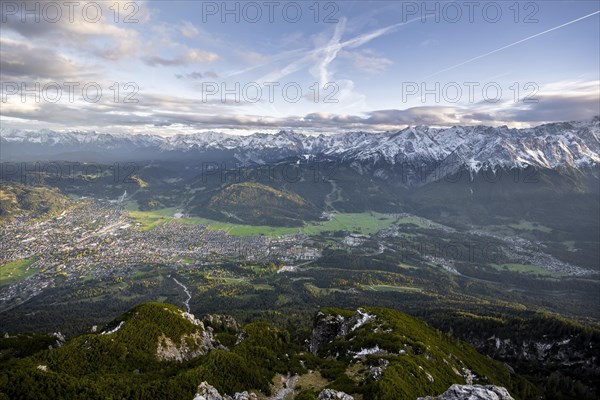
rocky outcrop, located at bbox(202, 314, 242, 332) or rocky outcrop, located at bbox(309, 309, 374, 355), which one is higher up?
rocky outcrop, located at bbox(309, 309, 374, 355)

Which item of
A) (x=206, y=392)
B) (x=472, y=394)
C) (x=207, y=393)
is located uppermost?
(x=472, y=394)

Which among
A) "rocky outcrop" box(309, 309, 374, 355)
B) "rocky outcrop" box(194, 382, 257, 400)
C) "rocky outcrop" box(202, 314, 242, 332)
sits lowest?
"rocky outcrop" box(202, 314, 242, 332)

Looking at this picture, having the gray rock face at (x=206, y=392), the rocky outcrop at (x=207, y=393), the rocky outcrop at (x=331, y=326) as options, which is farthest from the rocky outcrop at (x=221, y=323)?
the gray rock face at (x=206, y=392)

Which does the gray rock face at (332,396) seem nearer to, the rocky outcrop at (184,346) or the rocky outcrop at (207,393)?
the rocky outcrop at (207,393)

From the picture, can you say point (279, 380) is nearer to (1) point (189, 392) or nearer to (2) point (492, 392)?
(1) point (189, 392)

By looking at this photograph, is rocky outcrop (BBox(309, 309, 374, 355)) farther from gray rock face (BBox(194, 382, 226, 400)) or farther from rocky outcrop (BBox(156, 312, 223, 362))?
gray rock face (BBox(194, 382, 226, 400))

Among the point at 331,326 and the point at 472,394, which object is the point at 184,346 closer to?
the point at 331,326

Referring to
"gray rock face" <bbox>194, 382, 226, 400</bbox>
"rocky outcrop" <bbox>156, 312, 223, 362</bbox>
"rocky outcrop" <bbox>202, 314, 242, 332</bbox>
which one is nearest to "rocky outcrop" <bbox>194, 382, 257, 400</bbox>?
"gray rock face" <bbox>194, 382, 226, 400</bbox>

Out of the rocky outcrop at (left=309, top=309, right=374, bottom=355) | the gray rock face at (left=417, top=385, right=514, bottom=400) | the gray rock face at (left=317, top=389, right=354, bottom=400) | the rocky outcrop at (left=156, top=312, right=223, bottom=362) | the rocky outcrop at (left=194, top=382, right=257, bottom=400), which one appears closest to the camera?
the gray rock face at (left=417, top=385, right=514, bottom=400)

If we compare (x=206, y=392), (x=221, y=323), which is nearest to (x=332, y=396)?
(x=206, y=392)
